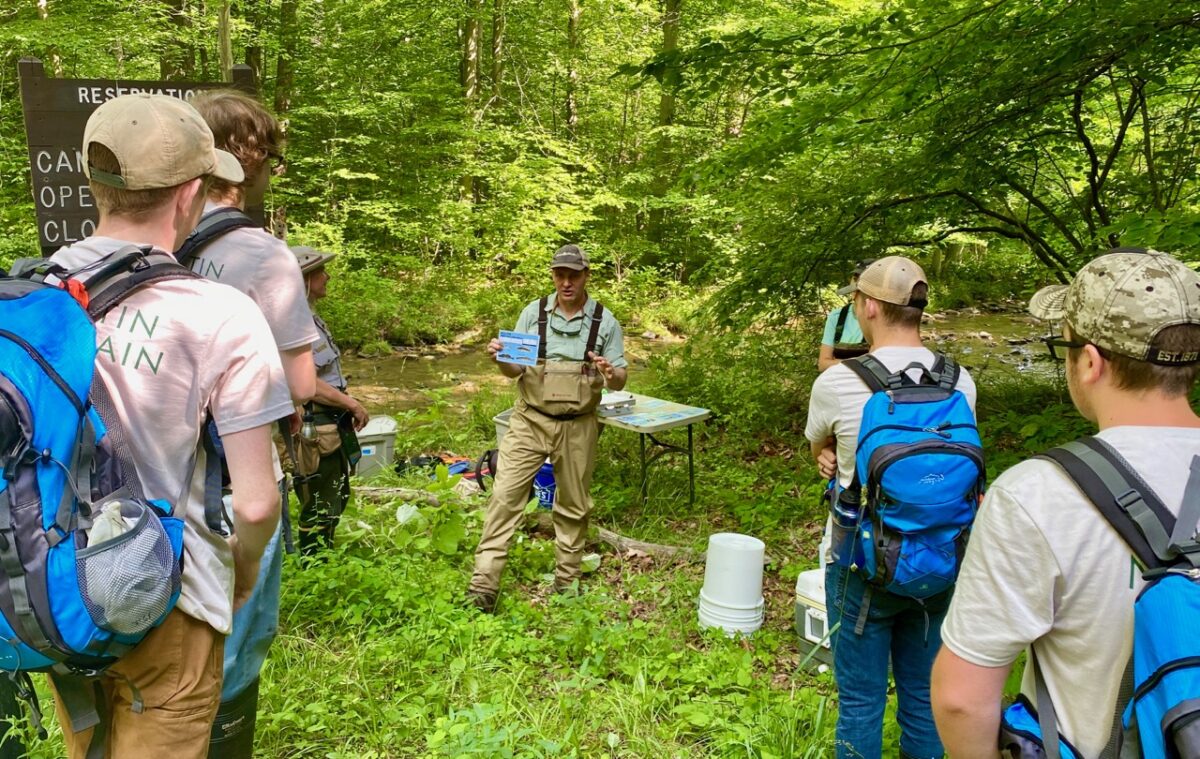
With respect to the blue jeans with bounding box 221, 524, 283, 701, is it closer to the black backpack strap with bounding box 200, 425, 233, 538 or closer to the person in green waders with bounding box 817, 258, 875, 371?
the black backpack strap with bounding box 200, 425, 233, 538

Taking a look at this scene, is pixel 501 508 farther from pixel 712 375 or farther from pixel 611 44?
pixel 611 44

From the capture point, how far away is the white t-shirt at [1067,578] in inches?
45.7

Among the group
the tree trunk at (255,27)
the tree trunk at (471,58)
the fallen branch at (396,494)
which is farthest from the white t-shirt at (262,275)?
the tree trunk at (471,58)

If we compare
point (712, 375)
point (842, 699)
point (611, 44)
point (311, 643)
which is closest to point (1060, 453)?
point (842, 699)

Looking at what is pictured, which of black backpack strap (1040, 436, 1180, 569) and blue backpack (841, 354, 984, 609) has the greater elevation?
black backpack strap (1040, 436, 1180, 569)

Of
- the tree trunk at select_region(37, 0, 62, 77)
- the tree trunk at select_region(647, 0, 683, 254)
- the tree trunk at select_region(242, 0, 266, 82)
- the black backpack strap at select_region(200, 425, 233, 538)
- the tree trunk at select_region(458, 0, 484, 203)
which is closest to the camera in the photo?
the black backpack strap at select_region(200, 425, 233, 538)

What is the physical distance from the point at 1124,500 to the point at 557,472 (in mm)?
3591

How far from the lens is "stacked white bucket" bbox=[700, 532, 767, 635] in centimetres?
385

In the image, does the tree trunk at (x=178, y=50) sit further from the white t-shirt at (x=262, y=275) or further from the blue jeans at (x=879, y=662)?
the blue jeans at (x=879, y=662)

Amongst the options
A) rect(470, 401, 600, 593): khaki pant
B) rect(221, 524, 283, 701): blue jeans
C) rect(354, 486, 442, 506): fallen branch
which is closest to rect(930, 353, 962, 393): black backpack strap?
rect(221, 524, 283, 701): blue jeans

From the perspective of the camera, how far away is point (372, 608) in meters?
3.79

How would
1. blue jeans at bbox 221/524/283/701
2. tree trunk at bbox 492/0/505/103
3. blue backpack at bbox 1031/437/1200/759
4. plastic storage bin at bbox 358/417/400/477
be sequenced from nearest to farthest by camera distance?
blue backpack at bbox 1031/437/1200/759 < blue jeans at bbox 221/524/283/701 < plastic storage bin at bbox 358/417/400/477 < tree trunk at bbox 492/0/505/103

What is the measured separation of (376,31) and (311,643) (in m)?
15.2

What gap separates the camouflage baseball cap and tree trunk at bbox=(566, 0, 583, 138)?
1715cm
